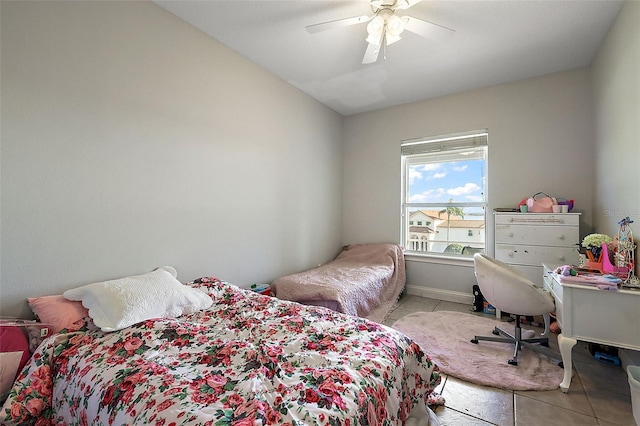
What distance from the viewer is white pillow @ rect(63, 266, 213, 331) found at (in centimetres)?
147

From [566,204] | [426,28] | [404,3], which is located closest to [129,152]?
[404,3]

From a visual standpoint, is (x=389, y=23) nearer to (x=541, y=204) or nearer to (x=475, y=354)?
(x=541, y=204)

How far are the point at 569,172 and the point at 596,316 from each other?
1997 millimetres

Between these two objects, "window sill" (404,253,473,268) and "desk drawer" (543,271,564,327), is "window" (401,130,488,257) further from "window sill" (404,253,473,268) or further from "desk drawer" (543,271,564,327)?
"desk drawer" (543,271,564,327)

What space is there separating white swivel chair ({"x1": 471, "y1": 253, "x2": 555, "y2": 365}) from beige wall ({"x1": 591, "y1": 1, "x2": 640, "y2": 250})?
0.78 metres

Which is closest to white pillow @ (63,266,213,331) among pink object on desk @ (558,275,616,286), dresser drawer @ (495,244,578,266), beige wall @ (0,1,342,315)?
beige wall @ (0,1,342,315)

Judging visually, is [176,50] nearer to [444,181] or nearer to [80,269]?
[80,269]

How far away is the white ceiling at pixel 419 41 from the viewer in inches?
83.0

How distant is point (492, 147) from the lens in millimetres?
3418

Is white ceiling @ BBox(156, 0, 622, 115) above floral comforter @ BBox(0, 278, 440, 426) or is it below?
above

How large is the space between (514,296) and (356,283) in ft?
4.58

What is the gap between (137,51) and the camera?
6.55ft

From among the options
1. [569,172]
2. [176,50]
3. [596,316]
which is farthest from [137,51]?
[569,172]

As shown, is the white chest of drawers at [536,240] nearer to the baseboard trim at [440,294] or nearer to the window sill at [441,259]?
the window sill at [441,259]
